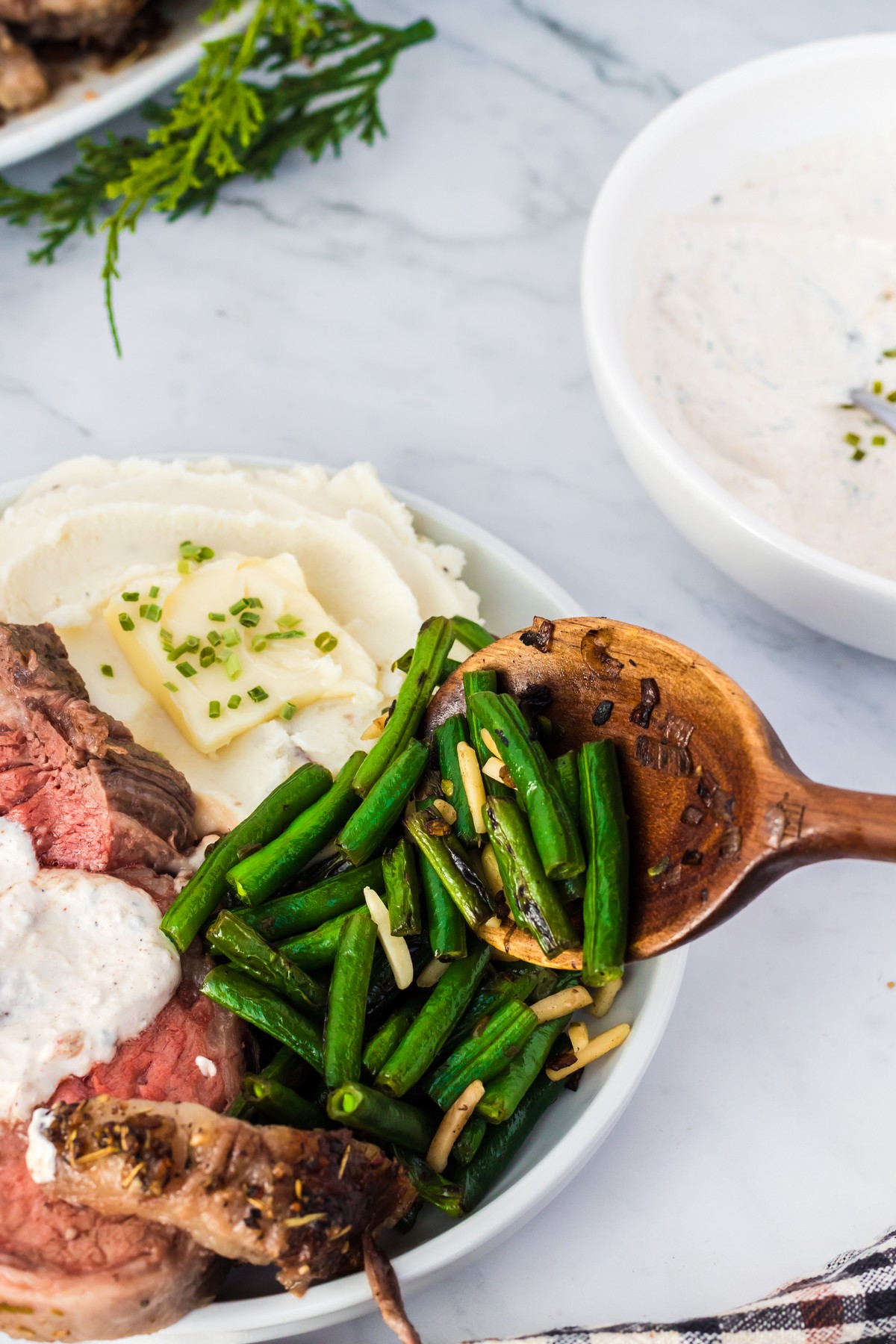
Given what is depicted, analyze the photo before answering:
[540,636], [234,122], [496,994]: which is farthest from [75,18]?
[496,994]

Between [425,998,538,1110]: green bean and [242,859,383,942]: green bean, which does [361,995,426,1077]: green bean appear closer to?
[425,998,538,1110]: green bean

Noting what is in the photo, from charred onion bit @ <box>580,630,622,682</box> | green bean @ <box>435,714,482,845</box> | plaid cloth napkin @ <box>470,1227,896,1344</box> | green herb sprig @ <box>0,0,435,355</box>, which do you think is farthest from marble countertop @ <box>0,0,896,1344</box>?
charred onion bit @ <box>580,630,622,682</box>

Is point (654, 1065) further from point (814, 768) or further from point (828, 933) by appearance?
point (814, 768)

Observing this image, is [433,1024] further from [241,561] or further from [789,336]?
[789,336]

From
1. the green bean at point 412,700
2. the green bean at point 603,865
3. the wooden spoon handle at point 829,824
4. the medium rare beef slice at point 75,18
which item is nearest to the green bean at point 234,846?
the green bean at point 412,700

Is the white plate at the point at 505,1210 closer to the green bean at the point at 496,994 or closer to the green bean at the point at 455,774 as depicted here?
the green bean at the point at 496,994

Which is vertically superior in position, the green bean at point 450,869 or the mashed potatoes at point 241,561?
the mashed potatoes at point 241,561
